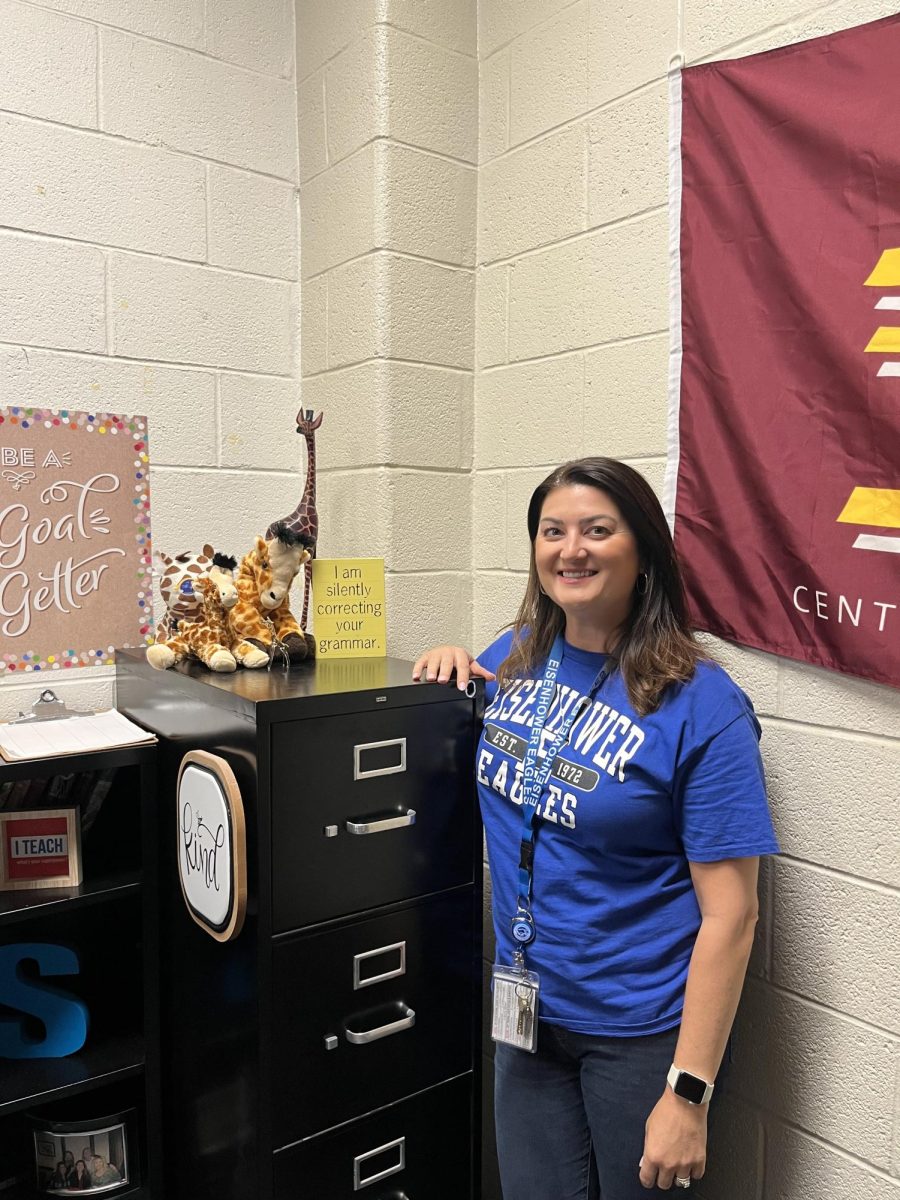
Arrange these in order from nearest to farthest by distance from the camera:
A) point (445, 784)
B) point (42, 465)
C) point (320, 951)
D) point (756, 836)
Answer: point (756, 836), point (320, 951), point (445, 784), point (42, 465)

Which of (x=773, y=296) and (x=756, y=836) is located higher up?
(x=773, y=296)

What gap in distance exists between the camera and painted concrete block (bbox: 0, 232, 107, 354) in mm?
1729

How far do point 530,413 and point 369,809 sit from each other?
0.91m

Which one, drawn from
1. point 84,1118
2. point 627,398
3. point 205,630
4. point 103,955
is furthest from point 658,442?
point 84,1118

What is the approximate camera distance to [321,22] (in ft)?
6.59

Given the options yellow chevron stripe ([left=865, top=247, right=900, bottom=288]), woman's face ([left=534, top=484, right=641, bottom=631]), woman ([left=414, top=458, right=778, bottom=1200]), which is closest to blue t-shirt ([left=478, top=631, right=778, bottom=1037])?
woman ([left=414, top=458, right=778, bottom=1200])

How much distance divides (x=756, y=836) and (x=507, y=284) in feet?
4.21

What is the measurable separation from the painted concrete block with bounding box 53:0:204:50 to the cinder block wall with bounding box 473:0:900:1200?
2.02ft

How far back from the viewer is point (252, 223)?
6.67 ft

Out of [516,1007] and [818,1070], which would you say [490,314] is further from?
[818,1070]

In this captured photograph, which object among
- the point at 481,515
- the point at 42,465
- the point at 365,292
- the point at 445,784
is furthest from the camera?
the point at 481,515

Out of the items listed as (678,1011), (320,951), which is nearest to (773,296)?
(678,1011)

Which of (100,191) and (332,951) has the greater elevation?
(100,191)

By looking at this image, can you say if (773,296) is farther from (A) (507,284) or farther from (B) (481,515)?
(B) (481,515)
